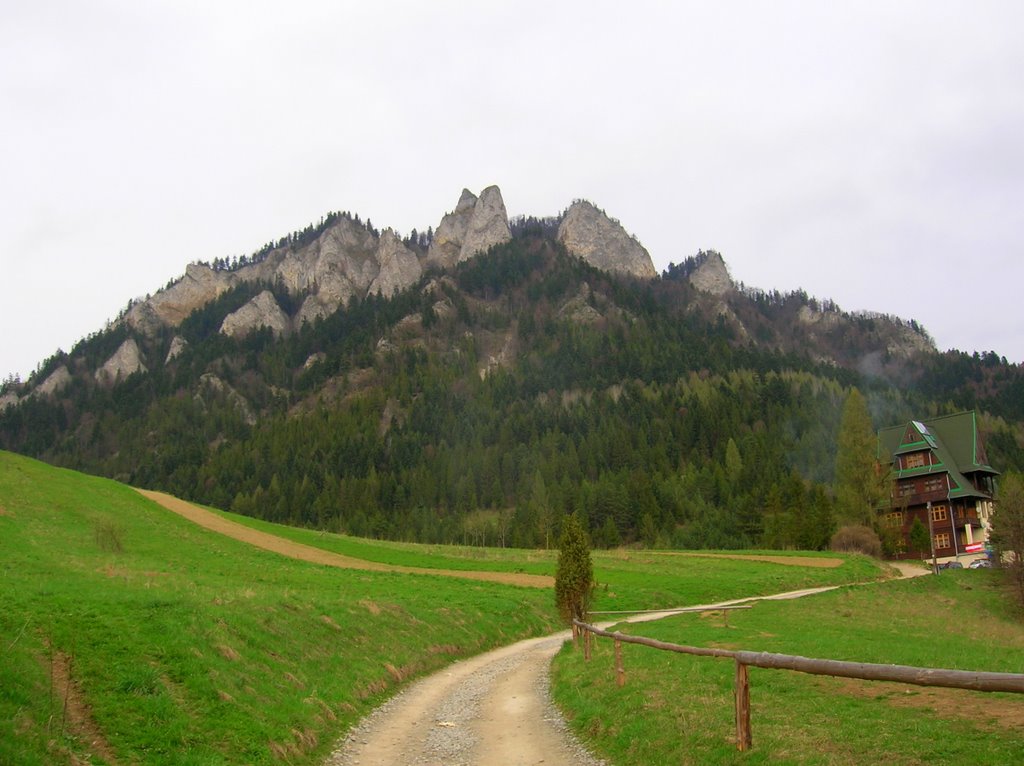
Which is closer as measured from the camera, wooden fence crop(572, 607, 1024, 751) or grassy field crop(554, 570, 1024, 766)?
wooden fence crop(572, 607, 1024, 751)

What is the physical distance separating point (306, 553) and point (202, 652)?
53.0 metres

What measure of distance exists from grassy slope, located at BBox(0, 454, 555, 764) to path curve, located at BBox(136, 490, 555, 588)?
1678 cm

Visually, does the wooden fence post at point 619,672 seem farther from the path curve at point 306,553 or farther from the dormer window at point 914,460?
the dormer window at point 914,460

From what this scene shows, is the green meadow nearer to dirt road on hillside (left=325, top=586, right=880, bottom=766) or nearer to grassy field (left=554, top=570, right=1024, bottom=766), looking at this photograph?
dirt road on hillside (left=325, top=586, right=880, bottom=766)

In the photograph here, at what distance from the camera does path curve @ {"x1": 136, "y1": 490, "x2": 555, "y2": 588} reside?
57938 mm

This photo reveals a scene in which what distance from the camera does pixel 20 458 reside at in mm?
72312

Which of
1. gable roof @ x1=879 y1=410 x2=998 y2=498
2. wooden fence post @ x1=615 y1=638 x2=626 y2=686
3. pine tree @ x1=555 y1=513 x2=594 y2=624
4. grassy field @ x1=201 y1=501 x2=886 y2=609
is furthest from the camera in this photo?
gable roof @ x1=879 y1=410 x2=998 y2=498

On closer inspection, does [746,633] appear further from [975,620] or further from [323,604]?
[975,620]

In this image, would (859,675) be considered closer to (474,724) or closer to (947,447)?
Answer: (474,724)

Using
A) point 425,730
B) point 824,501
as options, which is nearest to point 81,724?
point 425,730

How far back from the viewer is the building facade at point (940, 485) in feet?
317

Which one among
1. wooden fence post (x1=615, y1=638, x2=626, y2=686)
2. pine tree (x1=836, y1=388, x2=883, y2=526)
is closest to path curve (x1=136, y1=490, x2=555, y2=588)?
wooden fence post (x1=615, y1=638, x2=626, y2=686)

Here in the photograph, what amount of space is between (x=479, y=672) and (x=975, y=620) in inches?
1380

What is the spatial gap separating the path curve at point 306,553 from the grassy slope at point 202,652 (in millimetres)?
16777
